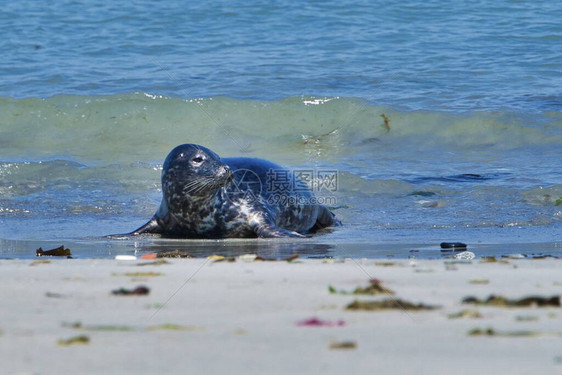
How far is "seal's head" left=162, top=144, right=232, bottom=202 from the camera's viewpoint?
711 centimetres

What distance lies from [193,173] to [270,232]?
776 millimetres

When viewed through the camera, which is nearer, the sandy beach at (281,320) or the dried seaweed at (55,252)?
the sandy beach at (281,320)

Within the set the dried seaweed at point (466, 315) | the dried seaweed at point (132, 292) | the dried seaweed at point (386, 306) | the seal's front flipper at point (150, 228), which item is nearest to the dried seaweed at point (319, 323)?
the dried seaweed at point (386, 306)

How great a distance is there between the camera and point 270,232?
274 inches

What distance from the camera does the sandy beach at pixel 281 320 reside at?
2105mm

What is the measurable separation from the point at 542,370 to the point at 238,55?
14823 millimetres

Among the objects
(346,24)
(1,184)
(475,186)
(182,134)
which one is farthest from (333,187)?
(346,24)

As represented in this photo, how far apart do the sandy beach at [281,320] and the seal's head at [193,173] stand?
3.07 m

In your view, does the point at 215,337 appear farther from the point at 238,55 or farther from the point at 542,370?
the point at 238,55

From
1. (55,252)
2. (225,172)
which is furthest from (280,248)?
(55,252)

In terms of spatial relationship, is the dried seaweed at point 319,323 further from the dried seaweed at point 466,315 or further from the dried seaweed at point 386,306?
the dried seaweed at point 466,315

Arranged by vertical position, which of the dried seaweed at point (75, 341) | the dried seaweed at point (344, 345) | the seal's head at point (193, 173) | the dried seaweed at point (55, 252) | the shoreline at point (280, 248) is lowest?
the shoreline at point (280, 248)

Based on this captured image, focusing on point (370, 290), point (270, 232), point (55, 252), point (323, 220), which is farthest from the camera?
point (323, 220)

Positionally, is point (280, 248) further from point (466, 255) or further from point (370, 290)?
point (370, 290)
